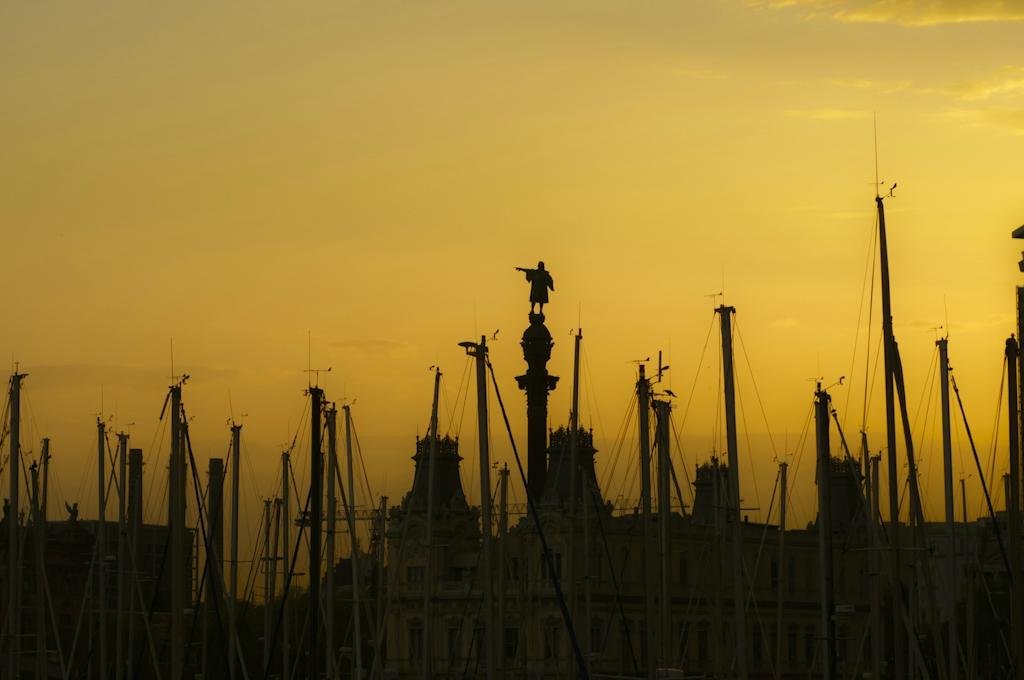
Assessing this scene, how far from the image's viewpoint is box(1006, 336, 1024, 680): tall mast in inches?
1375

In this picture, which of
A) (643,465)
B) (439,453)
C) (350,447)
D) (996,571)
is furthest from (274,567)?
(996,571)

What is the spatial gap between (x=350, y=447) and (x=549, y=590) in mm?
39981

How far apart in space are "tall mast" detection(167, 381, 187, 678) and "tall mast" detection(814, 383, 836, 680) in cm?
1620

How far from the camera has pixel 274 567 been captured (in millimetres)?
62344

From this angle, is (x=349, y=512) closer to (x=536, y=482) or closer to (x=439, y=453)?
(x=536, y=482)

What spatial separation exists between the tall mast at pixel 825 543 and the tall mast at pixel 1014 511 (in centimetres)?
845

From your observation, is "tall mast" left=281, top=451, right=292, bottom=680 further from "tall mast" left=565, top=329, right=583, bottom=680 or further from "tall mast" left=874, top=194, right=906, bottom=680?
"tall mast" left=874, top=194, right=906, bottom=680

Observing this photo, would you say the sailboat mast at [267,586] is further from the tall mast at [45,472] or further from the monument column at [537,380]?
the monument column at [537,380]

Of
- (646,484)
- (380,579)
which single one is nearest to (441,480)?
(380,579)

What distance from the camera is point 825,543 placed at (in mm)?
47219

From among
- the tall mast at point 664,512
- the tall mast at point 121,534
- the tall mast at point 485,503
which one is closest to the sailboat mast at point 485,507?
the tall mast at point 485,503

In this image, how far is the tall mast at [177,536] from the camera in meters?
46.9

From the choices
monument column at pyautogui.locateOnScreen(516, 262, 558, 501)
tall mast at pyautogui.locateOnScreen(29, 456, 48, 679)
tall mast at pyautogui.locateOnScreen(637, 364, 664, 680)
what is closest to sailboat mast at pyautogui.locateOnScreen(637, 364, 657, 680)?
tall mast at pyautogui.locateOnScreen(637, 364, 664, 680)

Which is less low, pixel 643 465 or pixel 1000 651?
pixel 643 465
